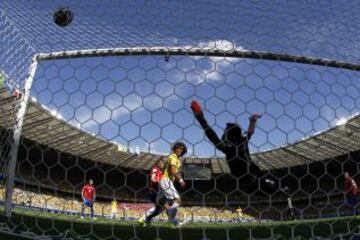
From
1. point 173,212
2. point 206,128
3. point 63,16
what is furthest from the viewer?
point 173,212

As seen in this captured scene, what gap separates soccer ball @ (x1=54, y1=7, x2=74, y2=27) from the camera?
268 cm

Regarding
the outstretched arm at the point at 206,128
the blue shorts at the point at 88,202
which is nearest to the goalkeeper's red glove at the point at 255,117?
the outstretched arm at the point at 206,128

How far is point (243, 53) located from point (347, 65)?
560 mm

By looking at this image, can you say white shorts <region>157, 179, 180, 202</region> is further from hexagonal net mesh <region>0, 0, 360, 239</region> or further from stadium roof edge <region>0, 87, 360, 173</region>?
stadium roof edge <region>0, 87, 360, 173</region>

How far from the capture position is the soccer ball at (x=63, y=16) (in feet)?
8.79

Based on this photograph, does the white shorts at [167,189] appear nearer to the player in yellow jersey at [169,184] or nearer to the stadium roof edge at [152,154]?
the player in yellow jersey at [169,184]

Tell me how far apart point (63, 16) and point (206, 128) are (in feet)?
3.92

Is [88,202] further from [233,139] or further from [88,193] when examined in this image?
[233,139]

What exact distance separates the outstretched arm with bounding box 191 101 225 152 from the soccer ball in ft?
3.30

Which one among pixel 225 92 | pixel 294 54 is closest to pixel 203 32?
pixel 294 54

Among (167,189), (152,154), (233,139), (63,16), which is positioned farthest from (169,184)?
(152,154)

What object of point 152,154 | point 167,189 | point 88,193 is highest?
point 152,154

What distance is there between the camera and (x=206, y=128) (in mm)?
2051

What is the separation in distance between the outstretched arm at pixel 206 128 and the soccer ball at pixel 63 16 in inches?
39.7
